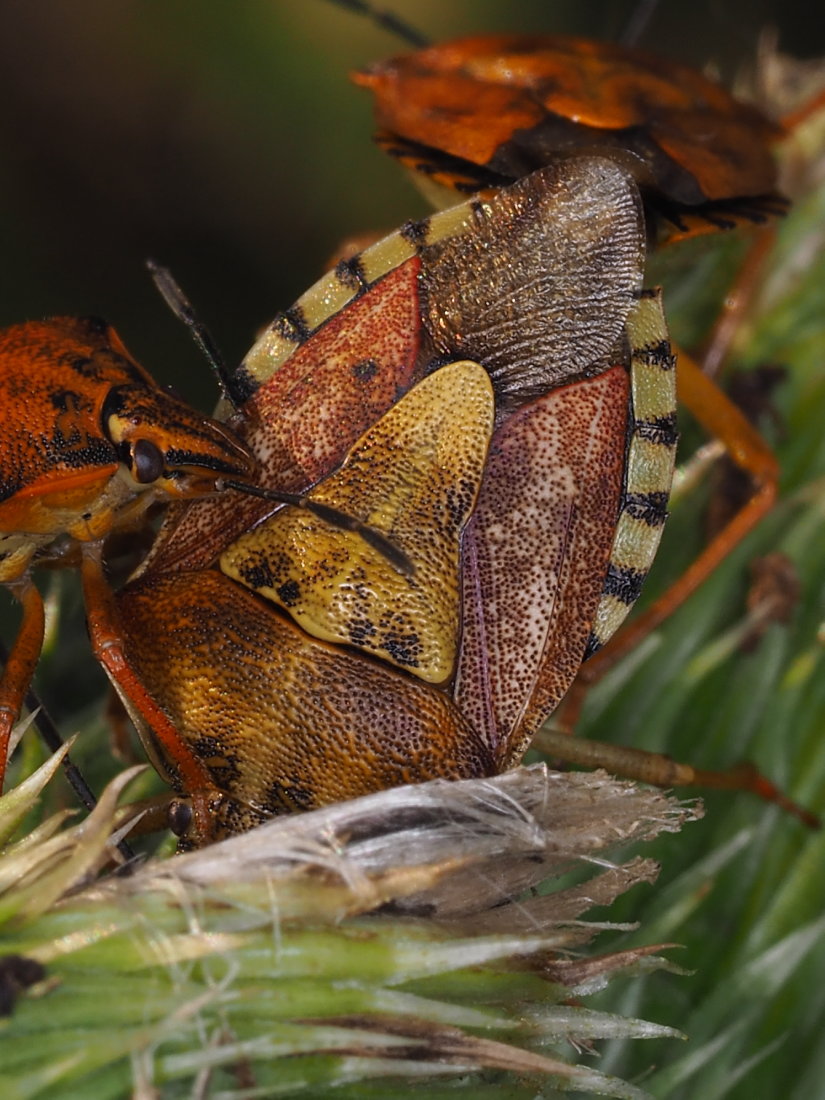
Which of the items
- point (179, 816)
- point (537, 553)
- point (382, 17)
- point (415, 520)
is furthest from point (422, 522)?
point (382, 17)

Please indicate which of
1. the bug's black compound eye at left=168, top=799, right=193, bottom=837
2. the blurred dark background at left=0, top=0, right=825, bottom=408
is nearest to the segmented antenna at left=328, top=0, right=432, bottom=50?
the blurred dark background at left=0, top=0, right=825, bottom=408

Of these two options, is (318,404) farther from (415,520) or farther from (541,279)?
(541,279)

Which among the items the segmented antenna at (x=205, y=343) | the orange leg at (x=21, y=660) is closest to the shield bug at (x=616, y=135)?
the segmented antenna at (x=205, y=343)

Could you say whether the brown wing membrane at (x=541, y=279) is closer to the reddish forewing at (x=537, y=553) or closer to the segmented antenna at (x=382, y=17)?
the reddish forewing at (x=537, y=553)

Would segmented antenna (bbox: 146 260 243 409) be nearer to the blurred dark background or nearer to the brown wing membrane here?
the brown wing membrane

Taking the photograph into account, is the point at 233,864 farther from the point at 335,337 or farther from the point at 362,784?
the point at 335,337

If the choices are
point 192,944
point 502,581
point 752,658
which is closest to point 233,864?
point 192,944

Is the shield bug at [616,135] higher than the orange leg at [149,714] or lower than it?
higher

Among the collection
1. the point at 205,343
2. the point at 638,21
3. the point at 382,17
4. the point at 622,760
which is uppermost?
the point at 638,21
